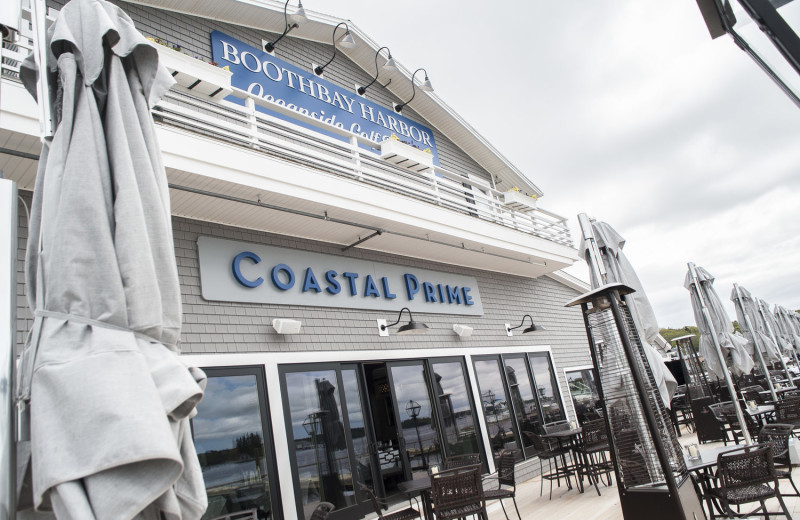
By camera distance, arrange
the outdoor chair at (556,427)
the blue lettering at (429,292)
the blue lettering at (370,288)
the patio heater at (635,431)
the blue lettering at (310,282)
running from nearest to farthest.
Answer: the patio heater at (635,431) < the blue lettering at (310,282) < the blue lettering at (370,288) < the blue lettering at (429,292) < the outdoor chair at (556,427)

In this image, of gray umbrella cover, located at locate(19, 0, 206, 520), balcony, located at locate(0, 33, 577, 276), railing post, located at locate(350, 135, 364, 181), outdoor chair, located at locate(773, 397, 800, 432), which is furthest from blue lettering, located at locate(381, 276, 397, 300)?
gray umbrella cover, located at locate(19, 0, 206, 520)

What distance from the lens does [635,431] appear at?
543 centimetres

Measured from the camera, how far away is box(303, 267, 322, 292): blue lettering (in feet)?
24.7

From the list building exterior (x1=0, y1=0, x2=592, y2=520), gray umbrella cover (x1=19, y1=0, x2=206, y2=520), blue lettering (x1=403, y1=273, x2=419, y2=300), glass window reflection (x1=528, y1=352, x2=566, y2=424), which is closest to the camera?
gray umbrella cover (x1=19, y1=0, x2=206, y2=520)

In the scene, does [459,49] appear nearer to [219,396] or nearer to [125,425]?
[219,396]

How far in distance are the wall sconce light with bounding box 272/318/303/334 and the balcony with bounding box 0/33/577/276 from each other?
1.42 metres

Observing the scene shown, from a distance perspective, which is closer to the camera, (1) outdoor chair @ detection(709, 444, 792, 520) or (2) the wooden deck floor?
(1) outdoor chair @ detection(709, 444, 792, 520)

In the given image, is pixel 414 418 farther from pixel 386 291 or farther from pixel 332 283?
pixel 332 283

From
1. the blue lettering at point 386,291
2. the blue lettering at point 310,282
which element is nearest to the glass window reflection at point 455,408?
the blue lettering at point 386,291

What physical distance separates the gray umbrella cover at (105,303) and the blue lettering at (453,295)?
27.7 feet

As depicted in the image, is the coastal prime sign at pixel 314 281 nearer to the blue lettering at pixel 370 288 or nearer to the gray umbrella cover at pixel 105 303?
the blue lettering at pixel 370 288

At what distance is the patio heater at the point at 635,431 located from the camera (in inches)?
179

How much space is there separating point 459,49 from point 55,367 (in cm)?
1334

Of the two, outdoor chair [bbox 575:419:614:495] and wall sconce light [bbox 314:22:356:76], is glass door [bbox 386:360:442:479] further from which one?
wall sconce light [bbox 314:22:356:76]
